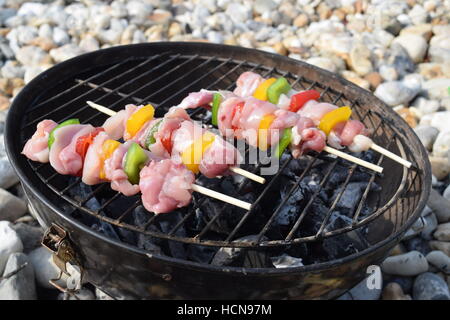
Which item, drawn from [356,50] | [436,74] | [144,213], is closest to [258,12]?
[356,50]

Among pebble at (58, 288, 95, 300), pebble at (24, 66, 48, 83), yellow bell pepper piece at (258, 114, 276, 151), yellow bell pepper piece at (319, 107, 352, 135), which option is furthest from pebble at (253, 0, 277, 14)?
pebble at (58, 288, 95, 300)

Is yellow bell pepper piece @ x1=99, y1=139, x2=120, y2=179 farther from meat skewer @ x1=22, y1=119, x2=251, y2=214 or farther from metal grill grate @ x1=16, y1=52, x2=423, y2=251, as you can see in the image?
metal grill grate @ x1=16, y1=52, x2=423, y2=251

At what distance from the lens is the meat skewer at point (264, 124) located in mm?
2930

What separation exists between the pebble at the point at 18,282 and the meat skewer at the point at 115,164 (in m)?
0.79

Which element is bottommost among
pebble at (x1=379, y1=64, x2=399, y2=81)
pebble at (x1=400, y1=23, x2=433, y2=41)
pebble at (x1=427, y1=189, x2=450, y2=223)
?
pebble at (x1=427, y1=189, x2=450, y2=223)

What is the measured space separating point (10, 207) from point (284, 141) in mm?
2266

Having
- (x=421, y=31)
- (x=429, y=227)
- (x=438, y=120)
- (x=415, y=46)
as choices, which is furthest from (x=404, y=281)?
(x=421, y=31)

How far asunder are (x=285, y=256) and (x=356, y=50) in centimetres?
364

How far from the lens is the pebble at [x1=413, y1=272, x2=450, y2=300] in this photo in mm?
3122

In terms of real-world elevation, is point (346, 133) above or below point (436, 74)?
above

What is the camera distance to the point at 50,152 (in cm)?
270

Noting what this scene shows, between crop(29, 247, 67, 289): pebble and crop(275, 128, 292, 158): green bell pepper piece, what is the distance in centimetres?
178

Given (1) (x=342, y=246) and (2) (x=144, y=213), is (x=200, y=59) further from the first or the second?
(1) (x=342, y=246)

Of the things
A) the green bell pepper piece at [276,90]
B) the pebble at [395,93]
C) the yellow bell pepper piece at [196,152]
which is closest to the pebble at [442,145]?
the pebble at [395,93]
